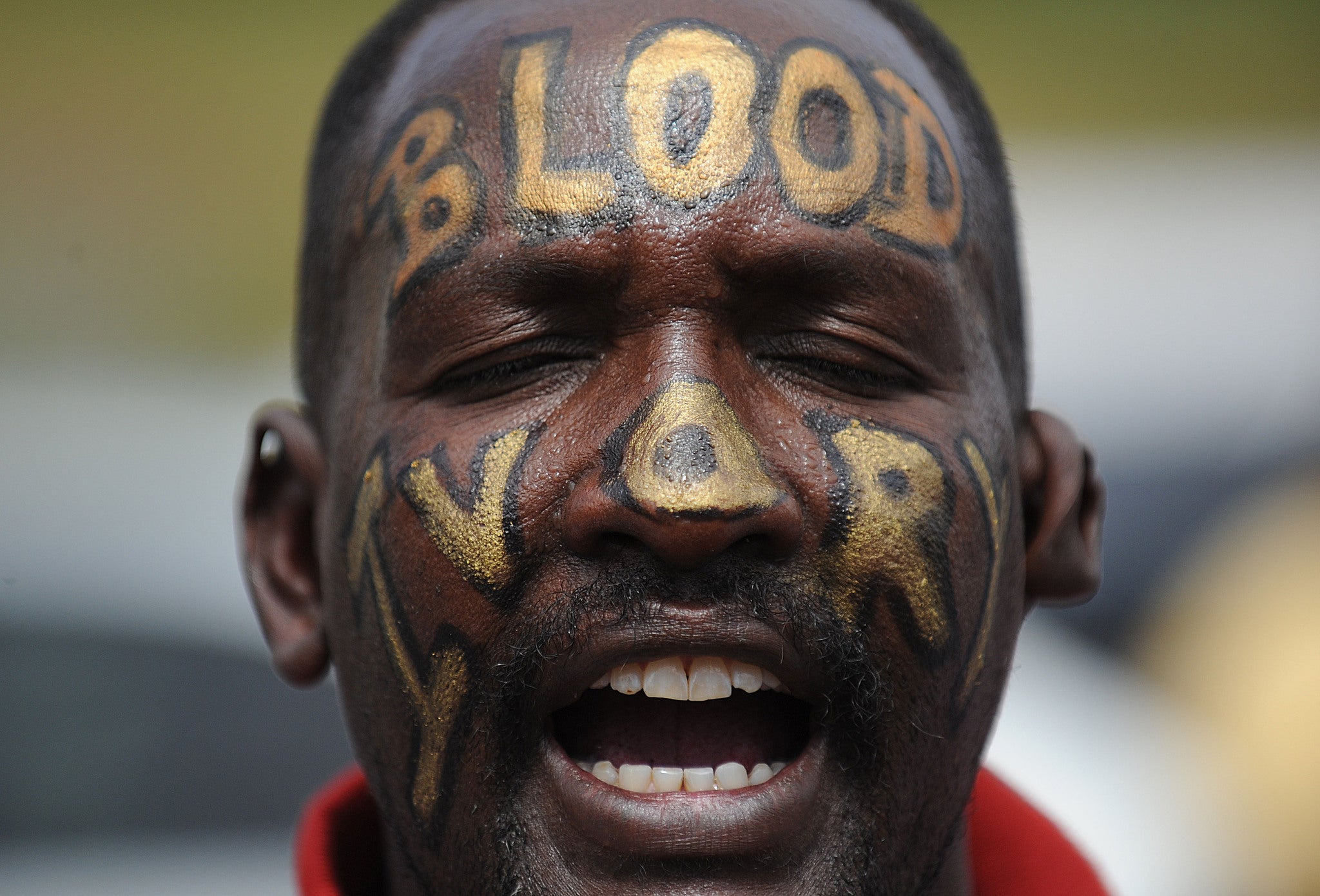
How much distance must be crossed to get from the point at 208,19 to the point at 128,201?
894 millimetres

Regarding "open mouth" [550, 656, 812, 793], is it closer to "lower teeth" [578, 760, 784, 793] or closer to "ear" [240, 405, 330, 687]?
"lower teeth" [578, 760, 784, 793]

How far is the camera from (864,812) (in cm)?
184

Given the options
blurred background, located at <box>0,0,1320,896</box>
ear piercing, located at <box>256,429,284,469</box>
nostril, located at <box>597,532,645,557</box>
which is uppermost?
nostril, located at <box>597,532,645,557</box>

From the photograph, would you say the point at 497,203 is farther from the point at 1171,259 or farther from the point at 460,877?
the point at 1171,259

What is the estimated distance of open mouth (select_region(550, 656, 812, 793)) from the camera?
178cm

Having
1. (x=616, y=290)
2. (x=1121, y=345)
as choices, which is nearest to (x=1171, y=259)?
(x=1121, y=345)

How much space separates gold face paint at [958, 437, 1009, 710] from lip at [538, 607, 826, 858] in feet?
0.92

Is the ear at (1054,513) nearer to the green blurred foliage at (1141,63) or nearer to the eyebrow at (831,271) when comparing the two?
the eyebrow at (831,271)

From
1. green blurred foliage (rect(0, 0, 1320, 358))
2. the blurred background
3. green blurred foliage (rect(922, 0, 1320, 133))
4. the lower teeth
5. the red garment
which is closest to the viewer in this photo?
the lower teeth

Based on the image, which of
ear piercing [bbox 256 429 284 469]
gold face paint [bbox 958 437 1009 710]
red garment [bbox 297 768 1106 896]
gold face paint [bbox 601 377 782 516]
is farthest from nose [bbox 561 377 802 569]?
red garment [bbox 297 768 1106 896]

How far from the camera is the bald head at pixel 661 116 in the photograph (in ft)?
6.30

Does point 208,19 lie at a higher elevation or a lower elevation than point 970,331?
higher

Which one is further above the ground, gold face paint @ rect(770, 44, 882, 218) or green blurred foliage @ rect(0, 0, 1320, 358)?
gold face paint @ rect(770, 44, 882, 218)

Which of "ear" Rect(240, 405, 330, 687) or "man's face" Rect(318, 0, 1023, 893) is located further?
"ear" Rect(240, 405, 330, 687)
